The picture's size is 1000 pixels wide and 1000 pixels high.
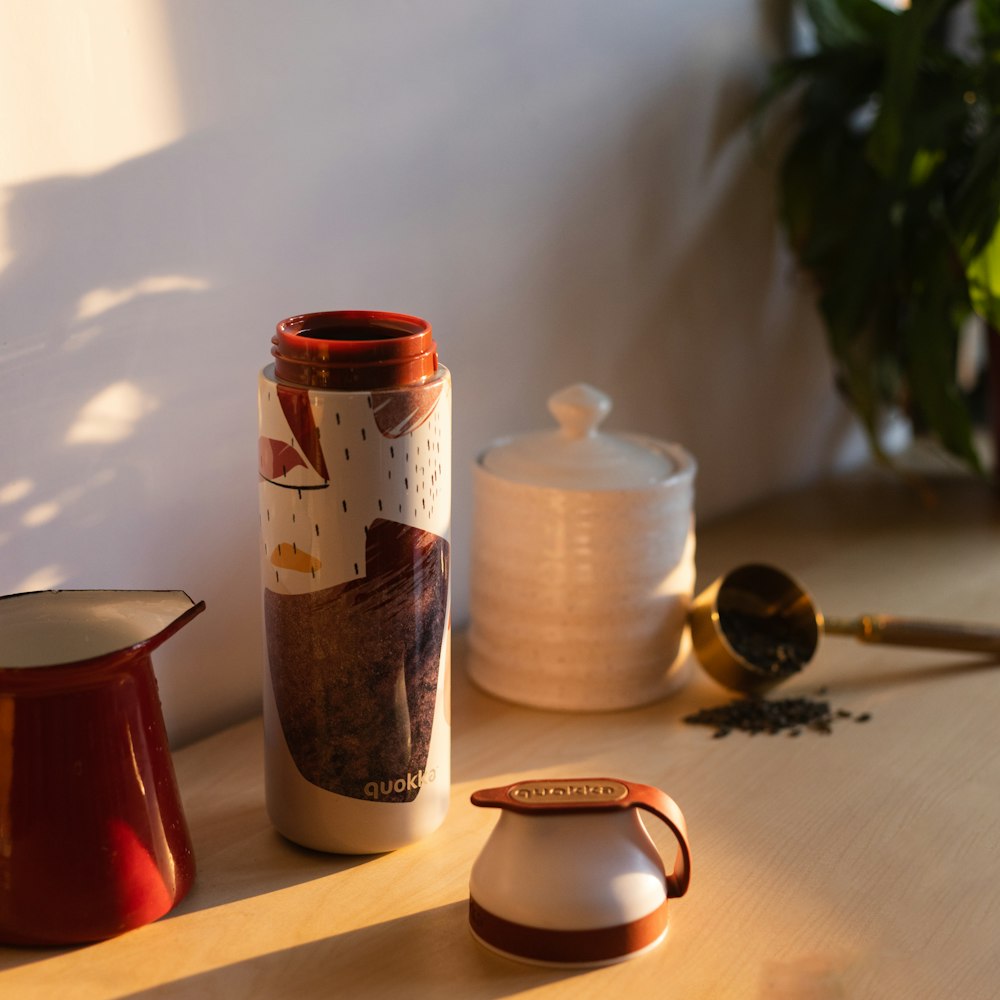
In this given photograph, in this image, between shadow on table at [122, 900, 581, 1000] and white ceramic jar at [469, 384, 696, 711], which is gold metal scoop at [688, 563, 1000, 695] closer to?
white ceramic jar at [469, 384, 696, 711]

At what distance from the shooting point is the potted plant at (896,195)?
3.77 ft

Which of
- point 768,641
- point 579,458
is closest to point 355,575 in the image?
point 579,458

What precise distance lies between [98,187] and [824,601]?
700mm

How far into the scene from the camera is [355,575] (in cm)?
67

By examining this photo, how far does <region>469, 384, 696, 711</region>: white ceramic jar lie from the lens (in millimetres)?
896

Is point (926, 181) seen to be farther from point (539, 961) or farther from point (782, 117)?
point (539, 961)

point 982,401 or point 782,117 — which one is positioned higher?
point 782,117

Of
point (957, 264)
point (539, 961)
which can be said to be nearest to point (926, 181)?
point (957, 264)

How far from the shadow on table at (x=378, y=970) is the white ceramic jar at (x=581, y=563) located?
11.2 inches

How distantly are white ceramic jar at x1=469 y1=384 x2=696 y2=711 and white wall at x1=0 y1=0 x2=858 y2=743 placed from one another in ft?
0.48

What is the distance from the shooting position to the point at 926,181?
1225 mm

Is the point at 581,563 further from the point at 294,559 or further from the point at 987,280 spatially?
the point at 987,280

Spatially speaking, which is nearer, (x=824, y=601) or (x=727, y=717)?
(x=727, y=717)

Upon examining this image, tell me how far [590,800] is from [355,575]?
168mm
